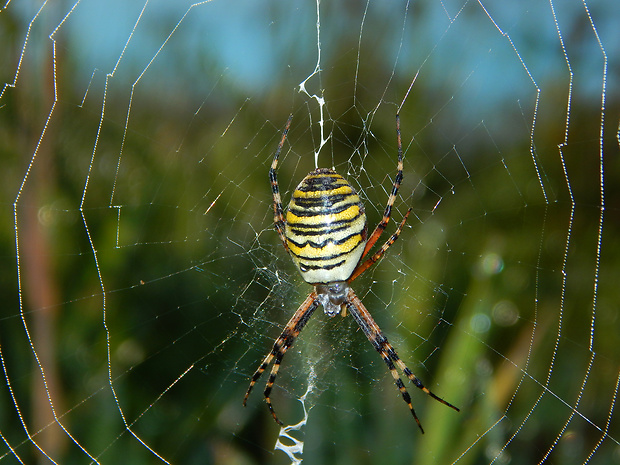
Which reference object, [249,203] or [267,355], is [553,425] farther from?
[249,203]

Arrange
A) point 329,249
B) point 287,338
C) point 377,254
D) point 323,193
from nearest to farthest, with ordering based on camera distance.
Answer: point 323,193
point 329,249
point 377,254
point 287,338

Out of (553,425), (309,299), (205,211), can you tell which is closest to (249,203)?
(205,211)

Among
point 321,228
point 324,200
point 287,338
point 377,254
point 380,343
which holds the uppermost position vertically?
point 324,200

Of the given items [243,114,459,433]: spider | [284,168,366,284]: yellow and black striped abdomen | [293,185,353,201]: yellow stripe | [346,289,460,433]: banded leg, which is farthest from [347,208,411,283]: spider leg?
[293,185,353,201]: yellow stripe

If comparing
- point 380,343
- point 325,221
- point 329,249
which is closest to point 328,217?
point 325,221

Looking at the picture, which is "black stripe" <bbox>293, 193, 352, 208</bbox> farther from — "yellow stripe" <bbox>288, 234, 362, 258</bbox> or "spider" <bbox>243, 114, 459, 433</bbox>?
"yellow stripe" <bbox>288, 234, 362, 258</bbox>

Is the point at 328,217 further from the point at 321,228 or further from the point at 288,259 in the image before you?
the point at 288,259
